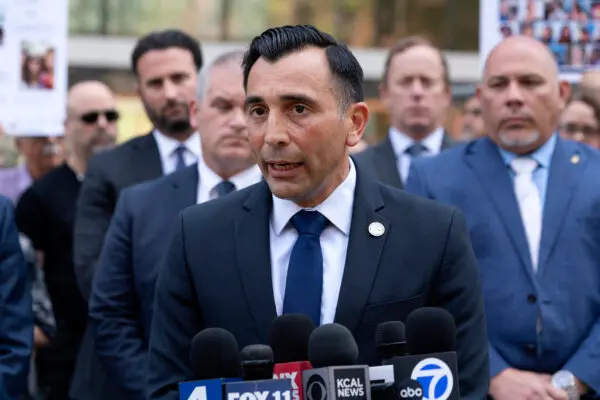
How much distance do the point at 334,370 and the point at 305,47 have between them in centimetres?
127

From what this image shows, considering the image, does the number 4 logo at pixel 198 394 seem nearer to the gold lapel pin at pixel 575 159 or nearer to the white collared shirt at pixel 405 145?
the gold lapel pin at pixel 575 159

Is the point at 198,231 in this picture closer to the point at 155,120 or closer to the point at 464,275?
the point at 464,275

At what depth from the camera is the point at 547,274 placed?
6484mm

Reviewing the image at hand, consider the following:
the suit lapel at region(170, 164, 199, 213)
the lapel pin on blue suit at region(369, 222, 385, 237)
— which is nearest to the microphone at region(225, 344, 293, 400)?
the lapel pin on blue suit at region(369, 222, 385, 237)

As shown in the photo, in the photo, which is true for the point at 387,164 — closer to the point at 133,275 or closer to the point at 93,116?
the point at 133,275

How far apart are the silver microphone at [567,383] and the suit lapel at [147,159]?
2686mm

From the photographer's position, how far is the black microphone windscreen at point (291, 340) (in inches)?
159

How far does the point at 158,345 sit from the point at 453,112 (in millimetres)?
22208

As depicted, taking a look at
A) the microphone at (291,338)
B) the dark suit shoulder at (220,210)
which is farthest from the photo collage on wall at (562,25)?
the microphone at (291,338)

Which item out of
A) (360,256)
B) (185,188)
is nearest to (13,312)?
(185,188)

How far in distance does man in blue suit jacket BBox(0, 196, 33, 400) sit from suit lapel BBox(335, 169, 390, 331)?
209 cm

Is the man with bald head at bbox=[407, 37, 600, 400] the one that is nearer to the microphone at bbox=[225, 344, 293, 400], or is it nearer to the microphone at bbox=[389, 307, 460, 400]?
the microphone at bbox=[389, 307, 460, 400]

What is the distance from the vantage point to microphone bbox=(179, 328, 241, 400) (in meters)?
3.81

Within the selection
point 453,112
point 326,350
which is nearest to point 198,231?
point 326,350
